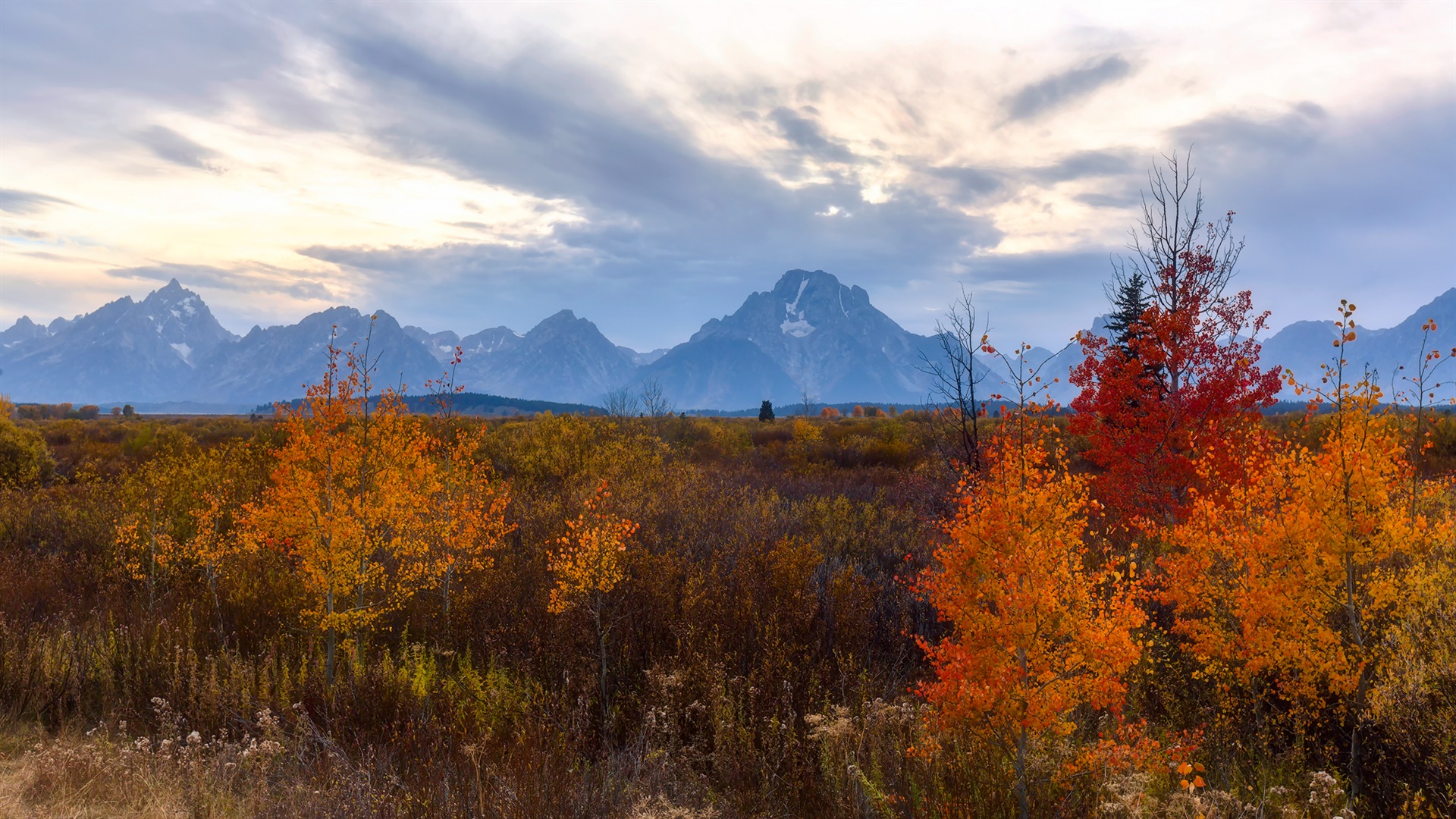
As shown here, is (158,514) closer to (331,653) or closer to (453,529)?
(453,529)

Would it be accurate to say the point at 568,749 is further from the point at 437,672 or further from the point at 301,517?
the point at 301,517

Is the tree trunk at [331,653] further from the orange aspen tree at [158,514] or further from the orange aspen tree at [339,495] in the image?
the orange aspen tree at [158,514]

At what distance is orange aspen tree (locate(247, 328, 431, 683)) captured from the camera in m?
6.98

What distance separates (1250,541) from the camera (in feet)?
19.2

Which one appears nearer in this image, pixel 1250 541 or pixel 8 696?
pixel 1250 541

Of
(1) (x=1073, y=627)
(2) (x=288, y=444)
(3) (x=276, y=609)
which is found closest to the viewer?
(1) (x=1073, y=627)

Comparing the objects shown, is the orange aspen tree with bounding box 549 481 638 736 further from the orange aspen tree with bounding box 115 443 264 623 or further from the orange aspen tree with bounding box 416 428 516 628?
the orange aspen tree with bounding box 115 443 264 623

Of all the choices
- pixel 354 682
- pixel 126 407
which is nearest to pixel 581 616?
pixel 354 682

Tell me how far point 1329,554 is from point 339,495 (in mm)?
9487

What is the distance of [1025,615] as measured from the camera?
14.1 feet

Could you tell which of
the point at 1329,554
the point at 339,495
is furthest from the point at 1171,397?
the point at 339,495

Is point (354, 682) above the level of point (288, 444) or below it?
below

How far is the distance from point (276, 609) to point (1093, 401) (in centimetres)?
1410

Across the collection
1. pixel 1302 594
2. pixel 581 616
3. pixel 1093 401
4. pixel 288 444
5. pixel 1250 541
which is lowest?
pixel 581 616
